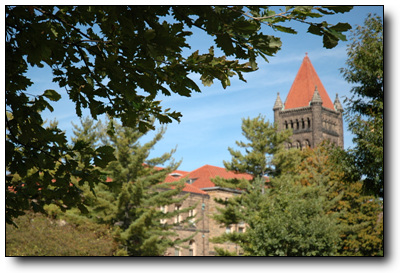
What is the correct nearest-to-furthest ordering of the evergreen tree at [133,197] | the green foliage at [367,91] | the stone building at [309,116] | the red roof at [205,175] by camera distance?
1. the green foliage at [367,91]
2. the evergreen tree at [133,197]
3. the red roof at [205,175]
4. the stone building at [309,116]

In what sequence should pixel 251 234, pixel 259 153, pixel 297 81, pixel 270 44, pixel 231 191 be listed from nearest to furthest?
pixel 270 44, pixel 251 234, pixel 259 153, pixel 231 191, pixel 297 81

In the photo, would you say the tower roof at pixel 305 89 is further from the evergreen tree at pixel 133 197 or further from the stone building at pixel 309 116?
the evergreen tree at pixel 133 197

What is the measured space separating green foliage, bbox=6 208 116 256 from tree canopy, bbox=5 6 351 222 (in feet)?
60.1

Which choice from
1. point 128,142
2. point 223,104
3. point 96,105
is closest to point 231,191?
A: point 128,142

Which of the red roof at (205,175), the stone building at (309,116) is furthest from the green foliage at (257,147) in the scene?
the stone building at (309,116)

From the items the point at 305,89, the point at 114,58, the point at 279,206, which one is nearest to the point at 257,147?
the point at 279,206

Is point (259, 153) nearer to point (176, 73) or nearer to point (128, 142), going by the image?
point (128, 142)

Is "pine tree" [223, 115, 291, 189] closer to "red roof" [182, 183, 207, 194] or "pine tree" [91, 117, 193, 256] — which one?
"pine tree" [91, 117, 193, 256]

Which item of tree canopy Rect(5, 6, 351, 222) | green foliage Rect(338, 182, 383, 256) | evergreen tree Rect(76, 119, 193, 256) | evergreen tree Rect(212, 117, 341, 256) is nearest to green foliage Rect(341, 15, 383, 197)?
evergreen tree Rect(212, 117, 341, 256)

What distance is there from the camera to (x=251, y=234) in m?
22.2

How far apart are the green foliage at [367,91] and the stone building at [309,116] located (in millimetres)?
61675

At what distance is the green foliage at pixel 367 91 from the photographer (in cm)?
1402

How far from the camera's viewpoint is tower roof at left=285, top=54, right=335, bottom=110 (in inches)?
2557

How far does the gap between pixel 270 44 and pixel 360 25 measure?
13.3 m
